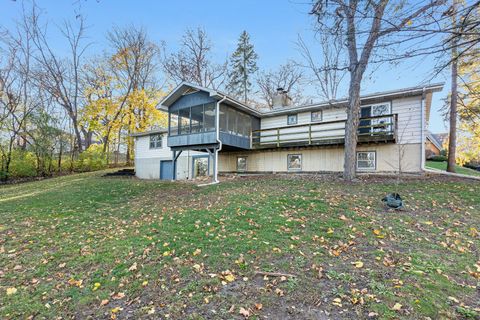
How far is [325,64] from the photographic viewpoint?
15.8 meters

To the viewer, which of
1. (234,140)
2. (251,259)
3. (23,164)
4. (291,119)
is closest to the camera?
(251,259)

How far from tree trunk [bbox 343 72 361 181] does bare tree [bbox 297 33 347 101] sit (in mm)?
943

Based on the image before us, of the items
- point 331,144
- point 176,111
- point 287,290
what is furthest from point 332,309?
point 176,111

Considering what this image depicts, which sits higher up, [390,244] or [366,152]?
→ [366,152]

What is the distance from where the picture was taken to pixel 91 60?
26.0 m

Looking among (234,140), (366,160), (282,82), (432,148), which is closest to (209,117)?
(234,140)

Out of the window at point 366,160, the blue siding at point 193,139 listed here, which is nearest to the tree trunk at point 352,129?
the window at point 366,160

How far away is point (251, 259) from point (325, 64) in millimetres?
15065

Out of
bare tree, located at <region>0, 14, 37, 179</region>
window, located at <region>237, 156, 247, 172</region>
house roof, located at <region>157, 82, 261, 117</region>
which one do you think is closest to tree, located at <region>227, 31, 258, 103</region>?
house roof, located at <region>157, 82, 261, 117</region>

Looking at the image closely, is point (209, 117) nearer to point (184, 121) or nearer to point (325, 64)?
point (184, 121)

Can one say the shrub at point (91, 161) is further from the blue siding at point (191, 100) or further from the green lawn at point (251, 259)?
the green lawn at point (251, 259)

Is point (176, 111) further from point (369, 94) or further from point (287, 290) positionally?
point (287, 290)

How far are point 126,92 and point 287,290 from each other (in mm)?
27928

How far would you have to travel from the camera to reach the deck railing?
39.3 ft
